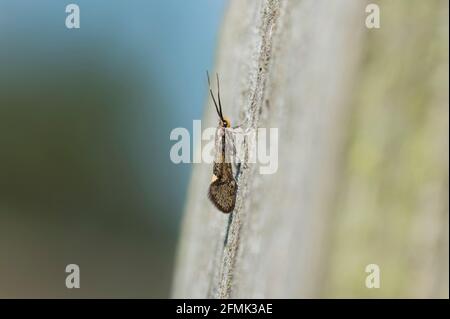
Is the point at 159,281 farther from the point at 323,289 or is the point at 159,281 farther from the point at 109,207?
the point at 323,289

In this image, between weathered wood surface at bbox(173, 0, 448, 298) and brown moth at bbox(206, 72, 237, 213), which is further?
brown moth at bbox(206, 72, 237, 213)

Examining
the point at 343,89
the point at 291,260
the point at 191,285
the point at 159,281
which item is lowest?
the point at 159,281

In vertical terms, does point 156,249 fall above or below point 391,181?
below

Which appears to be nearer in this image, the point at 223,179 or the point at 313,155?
the point at 313,155

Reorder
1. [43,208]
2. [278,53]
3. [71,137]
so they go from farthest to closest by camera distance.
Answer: [71,137] → [43,208] → [278,53]

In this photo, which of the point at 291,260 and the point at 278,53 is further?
the point at 278,53

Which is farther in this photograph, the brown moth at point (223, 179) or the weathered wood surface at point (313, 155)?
the brown moth at point (223, 179)

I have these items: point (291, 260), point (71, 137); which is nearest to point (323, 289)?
point (291, 260)

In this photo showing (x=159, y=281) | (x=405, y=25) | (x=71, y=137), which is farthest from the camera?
(x=71, y=137)
